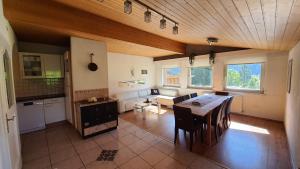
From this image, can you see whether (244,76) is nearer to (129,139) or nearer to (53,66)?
(129,139)

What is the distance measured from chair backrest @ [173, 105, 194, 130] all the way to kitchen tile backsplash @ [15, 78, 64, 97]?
3594mm

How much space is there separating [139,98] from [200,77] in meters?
2.67

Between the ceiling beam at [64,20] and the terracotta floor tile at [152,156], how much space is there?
97.4 inches

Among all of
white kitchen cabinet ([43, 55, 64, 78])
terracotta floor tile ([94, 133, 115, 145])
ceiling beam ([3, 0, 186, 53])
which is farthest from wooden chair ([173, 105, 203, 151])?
white kitchen cabinet ([43, 55, 64, 78])

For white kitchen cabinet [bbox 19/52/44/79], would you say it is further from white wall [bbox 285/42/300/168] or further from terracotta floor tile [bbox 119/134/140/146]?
white wall [bbox 285/42/300/168]

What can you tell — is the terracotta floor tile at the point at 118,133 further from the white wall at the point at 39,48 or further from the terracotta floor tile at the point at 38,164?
the white wall at the point at 39,48

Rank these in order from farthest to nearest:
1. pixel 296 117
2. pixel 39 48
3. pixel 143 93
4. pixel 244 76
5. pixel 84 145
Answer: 1. pixel 143 93
2. pixel 244 76
3. pixel 39 48
4. pixel 84 145
5. pixel 296 117

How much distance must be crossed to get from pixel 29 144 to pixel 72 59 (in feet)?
6.51

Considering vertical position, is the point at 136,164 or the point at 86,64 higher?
the point at 86,64

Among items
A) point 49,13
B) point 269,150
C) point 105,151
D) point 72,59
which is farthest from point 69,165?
point 269,150

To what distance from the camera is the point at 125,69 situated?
5.62 metres

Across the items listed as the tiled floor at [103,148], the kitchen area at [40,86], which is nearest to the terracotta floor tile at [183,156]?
the tiled floor at [103,148]

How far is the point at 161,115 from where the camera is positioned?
4.59 metres

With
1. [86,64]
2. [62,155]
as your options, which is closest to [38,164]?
[62,155]
